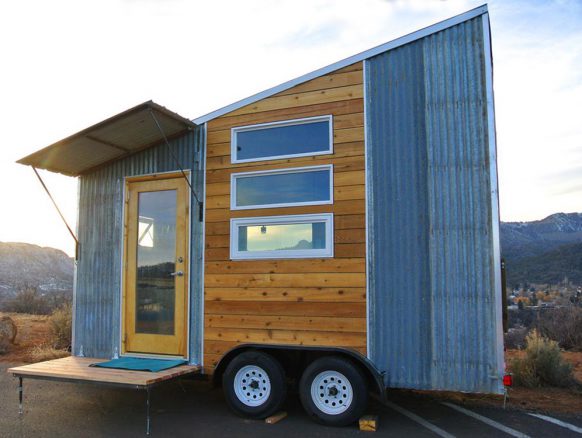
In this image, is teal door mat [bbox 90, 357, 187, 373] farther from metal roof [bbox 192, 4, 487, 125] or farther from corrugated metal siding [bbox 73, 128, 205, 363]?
metal roof [bbox 192, 4, 487, 125]

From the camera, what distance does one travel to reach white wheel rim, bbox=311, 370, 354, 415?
204 inches

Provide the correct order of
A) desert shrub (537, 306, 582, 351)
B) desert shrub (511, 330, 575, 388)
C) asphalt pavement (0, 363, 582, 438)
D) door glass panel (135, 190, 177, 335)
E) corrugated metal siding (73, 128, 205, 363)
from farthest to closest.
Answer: desert shrub (537, 306, 582, 351)
desert shrub (511, 330, 575, 388)
corrugated metal siding (73, 128, 205, 363)
door glass panel (135, 190, 177, 335)
asphalt pavement (0, 363, 582, 438)

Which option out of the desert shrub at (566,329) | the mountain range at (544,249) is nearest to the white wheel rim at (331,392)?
the desert shrub at (566,329)

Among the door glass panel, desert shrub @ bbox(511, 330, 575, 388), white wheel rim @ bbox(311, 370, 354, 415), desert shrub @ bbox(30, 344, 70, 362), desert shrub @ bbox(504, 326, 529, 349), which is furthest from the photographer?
desert shrub @ bbox(504, 326, 529, 349)

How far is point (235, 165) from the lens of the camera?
6.17m

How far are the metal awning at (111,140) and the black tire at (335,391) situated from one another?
3062 mm

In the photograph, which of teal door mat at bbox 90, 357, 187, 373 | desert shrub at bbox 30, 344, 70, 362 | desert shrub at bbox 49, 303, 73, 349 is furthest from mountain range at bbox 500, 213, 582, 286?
teal door mat at bbox 90, 357, 187, 373

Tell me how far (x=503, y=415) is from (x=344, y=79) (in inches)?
157

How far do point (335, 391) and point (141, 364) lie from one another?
7.65ft

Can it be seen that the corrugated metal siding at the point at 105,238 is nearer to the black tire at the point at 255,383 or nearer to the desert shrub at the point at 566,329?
the black tire at the point at 255,383

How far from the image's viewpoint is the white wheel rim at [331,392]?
518 cm

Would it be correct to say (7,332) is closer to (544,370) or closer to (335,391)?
(335,391)

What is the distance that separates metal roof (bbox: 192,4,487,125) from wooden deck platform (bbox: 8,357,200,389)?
9.64 ft

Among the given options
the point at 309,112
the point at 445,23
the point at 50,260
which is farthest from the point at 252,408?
the point at 50,260
